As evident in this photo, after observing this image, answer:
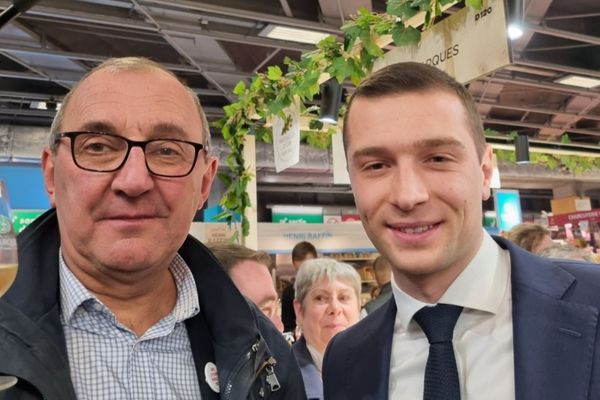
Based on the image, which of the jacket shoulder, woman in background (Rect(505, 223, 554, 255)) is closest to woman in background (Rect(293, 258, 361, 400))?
the jacket shoulder

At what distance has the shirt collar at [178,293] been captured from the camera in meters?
1.30

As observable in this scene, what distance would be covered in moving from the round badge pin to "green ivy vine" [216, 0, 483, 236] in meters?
1.75

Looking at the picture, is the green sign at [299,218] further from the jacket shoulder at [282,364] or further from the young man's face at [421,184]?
the young man's face at [421,184]

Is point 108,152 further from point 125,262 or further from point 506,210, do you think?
point 506,210

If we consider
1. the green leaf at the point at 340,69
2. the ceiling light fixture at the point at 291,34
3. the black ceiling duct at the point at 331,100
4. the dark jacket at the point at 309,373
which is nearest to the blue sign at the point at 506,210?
the ceiling light fixture at the point at 291,34

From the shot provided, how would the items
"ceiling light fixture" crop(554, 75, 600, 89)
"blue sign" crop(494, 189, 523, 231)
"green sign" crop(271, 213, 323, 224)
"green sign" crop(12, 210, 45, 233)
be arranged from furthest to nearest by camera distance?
"green sign" crop(271, 213, 323, 224), "blue sign" crop(494, 189, 523, 231), "green sign" crop(12, 210, 45, 233), "ceiling light fixture" crop(554, 75, 600, 89)

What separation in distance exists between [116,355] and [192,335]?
8.6 inches

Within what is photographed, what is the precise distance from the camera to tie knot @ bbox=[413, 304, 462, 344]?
1.31 m

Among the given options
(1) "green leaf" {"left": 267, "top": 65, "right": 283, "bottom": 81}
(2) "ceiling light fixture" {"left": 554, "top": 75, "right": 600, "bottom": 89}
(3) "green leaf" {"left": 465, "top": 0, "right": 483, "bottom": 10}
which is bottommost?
(3) "green leaf" {"left": 465, "top": 0, "right": 483, "bottom": 10}

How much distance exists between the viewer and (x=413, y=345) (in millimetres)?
1426

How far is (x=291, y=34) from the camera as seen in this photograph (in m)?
4.73

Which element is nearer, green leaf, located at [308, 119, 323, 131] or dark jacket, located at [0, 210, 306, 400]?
dark jacket, located at [0, 210, 306, 400]

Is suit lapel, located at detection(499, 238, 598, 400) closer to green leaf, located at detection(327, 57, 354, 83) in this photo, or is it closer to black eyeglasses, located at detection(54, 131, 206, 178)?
black eyeglasses, located at detection(54, 131, 206, 178)

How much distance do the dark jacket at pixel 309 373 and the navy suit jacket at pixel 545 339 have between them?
0.78 meters
